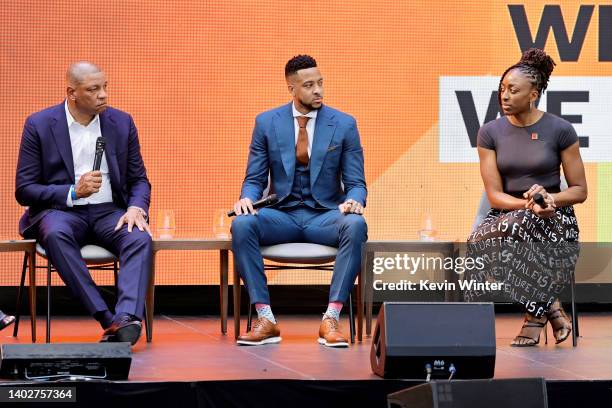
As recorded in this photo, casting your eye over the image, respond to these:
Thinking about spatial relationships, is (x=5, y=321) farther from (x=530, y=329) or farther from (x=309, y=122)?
(x=530, y=329)

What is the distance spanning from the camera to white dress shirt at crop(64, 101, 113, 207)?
494cm

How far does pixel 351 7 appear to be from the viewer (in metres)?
6.36

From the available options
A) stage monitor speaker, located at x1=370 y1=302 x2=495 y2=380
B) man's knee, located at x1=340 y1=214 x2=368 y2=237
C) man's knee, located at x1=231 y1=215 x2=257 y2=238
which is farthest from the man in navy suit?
stage monitor speaker, located at x1=370 y1=302 x2=495 y2=380

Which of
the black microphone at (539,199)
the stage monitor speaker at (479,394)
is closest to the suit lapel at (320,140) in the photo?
the black microphone at (539,199)

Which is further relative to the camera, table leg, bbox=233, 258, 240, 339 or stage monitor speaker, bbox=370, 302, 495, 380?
table leg, bbox=233, 258, 240, 339

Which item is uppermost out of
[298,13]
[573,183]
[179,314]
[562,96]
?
[298,13]

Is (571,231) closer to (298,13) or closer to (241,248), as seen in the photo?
(241,248)

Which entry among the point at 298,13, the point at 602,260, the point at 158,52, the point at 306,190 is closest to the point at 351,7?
the point at 298,13

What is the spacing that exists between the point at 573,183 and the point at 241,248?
1576 millimetres

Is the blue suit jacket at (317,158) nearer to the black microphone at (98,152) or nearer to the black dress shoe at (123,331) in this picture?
the black microphone at (98,152)

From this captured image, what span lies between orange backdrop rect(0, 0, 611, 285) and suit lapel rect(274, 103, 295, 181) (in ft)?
3.75

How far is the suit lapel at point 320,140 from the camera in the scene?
5.12 m

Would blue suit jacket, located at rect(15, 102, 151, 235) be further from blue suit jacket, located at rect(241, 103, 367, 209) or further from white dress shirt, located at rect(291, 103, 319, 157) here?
white dress shirt, located at rect(291, 103, 319, 157)

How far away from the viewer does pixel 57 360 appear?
3.36 meters
